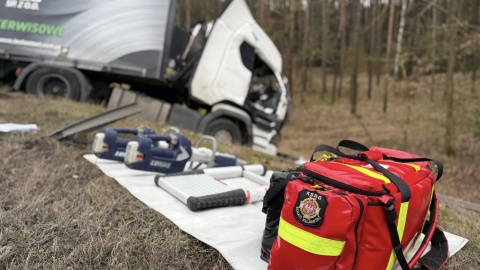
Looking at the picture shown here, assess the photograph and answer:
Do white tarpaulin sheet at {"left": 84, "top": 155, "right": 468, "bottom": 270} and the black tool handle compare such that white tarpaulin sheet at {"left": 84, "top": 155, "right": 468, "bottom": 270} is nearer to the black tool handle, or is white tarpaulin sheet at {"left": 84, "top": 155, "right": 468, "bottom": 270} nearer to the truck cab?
the black tool handle

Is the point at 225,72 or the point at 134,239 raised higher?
the point at 225,72

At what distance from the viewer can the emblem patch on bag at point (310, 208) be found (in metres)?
1.95

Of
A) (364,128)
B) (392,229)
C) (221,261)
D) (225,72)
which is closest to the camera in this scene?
(392,229)

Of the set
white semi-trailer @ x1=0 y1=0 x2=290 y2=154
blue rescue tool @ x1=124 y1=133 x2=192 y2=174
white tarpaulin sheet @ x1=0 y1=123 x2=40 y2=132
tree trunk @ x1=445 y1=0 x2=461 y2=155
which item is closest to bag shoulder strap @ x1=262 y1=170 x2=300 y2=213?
blue rescue tool @ x1=124 y1=133 x2=192 y2=174

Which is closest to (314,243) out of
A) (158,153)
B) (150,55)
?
(158,153)

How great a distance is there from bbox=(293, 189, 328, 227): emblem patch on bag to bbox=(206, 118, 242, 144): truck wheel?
21.8 feet

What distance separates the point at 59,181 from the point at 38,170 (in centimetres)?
31

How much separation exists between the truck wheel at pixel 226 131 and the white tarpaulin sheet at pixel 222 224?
4770 millimetres

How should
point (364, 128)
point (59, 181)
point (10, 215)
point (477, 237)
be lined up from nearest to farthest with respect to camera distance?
point (10, 215) < point (477, 237) < point (59, 181) < point (364, 128)

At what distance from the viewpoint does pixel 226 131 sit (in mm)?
8836

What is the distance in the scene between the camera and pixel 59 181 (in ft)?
12.1

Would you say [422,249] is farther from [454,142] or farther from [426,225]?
[454,142]

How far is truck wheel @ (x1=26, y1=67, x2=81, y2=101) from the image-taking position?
8.72 meters

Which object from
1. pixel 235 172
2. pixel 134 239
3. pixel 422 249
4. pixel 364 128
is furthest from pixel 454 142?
pixel 134 239
